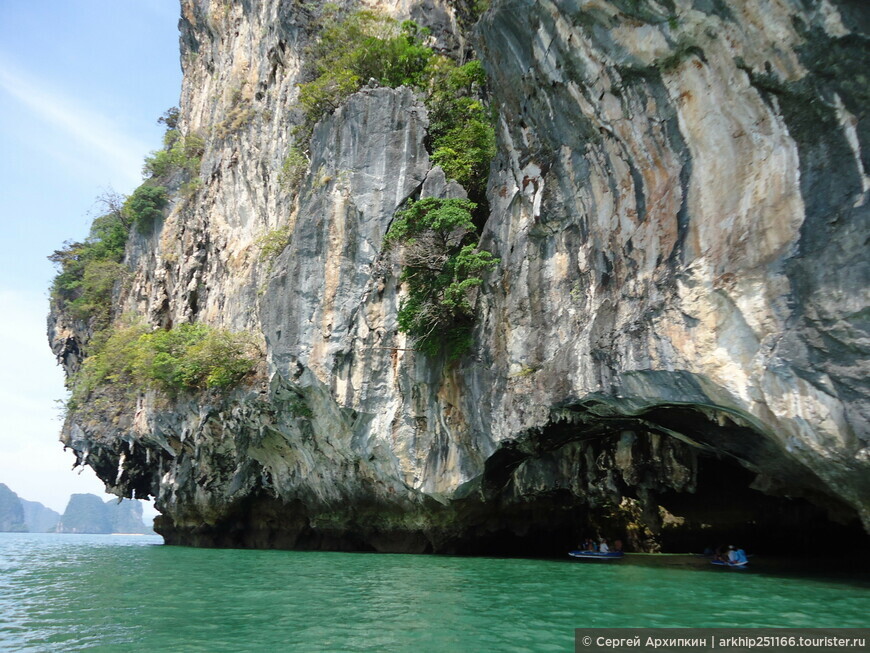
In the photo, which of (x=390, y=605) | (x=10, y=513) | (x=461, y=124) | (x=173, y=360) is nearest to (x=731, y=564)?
(x=390, y=605)

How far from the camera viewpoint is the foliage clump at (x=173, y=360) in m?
18.1

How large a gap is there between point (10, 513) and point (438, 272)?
190188mm

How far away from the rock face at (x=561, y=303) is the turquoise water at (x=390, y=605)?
7.58 ft

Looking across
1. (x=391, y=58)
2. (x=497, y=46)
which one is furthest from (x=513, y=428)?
(x=391, y=58)

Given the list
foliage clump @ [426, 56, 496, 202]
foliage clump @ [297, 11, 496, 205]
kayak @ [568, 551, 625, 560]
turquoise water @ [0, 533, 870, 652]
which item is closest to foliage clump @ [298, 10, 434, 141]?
foliage clump @ [297, 11, 496, 205]

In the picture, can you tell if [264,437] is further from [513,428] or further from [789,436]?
[789,436]

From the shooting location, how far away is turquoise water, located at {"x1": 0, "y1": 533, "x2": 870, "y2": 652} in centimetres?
617

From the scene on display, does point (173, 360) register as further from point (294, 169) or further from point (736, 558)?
point (736, 558)

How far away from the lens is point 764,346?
8.41m

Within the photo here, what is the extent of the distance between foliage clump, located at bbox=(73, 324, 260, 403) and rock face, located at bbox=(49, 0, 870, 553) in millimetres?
721

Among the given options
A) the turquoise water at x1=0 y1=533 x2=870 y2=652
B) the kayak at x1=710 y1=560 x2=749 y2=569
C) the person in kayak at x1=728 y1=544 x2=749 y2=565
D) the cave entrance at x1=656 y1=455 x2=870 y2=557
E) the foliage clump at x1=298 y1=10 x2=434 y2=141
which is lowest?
the turquoise water at x1=0 y1=533 x2=870 y2=652

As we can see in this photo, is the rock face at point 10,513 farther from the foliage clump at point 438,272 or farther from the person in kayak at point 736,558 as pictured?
the person in kayak at point 736,558

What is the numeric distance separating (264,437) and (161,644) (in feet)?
41.1

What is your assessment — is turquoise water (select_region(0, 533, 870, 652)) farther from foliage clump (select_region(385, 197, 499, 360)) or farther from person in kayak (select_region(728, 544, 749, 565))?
foliage clump (select_region(385, 197, 499, 360))
